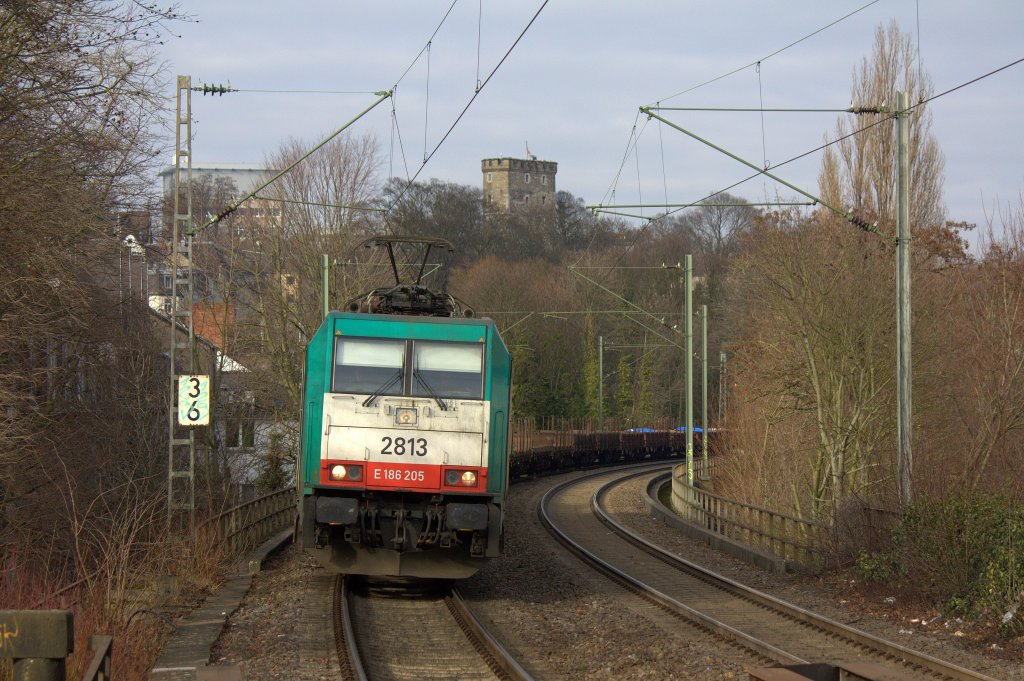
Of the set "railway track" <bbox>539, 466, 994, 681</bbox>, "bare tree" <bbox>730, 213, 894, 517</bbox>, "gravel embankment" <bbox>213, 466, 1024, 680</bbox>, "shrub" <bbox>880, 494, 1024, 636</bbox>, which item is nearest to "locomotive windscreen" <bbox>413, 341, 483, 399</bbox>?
"gravel embankment" <bbox>213, 466, 1024, 680</bbox>

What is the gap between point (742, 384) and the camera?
1076 inches

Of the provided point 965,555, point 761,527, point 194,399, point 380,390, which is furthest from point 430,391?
point 761,527

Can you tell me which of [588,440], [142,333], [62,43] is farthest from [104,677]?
[588,440]

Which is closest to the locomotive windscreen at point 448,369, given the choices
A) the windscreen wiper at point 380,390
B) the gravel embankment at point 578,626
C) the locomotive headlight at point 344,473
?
the windscreen wiper at point 380,390

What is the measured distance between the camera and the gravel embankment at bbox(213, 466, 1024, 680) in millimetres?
10133

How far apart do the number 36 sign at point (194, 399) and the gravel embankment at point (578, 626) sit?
2404 mm

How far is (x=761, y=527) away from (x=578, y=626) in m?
7.85

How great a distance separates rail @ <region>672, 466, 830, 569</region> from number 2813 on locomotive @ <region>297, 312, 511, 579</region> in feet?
19.1

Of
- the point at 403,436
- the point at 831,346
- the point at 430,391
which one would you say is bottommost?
the point at 403,436

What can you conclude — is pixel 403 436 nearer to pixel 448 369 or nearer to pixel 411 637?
pixel 448 369

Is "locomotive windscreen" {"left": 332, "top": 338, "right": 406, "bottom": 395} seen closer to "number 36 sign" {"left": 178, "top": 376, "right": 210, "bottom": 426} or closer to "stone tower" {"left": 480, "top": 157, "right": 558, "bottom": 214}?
"number 36 sign" {"left": 178, "top": 376, "right": 210, "bottom": 426}

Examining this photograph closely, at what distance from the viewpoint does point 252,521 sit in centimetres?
1794

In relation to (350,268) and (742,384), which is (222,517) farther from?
(350,268)

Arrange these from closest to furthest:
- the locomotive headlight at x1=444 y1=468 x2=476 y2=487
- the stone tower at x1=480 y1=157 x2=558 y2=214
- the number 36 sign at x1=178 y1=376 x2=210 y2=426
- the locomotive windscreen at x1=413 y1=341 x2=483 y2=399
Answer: the locomotive headlight at x1=444 y1=468 x2=476 y2=487
the locomotive windscreen at x1=413 y1=341 x2=483 y2=399
the number 36 sign at x1=178 y1=376 x2=210 y2=426
the stone tower at x1=480 y1=157 x2=558 y2=214
